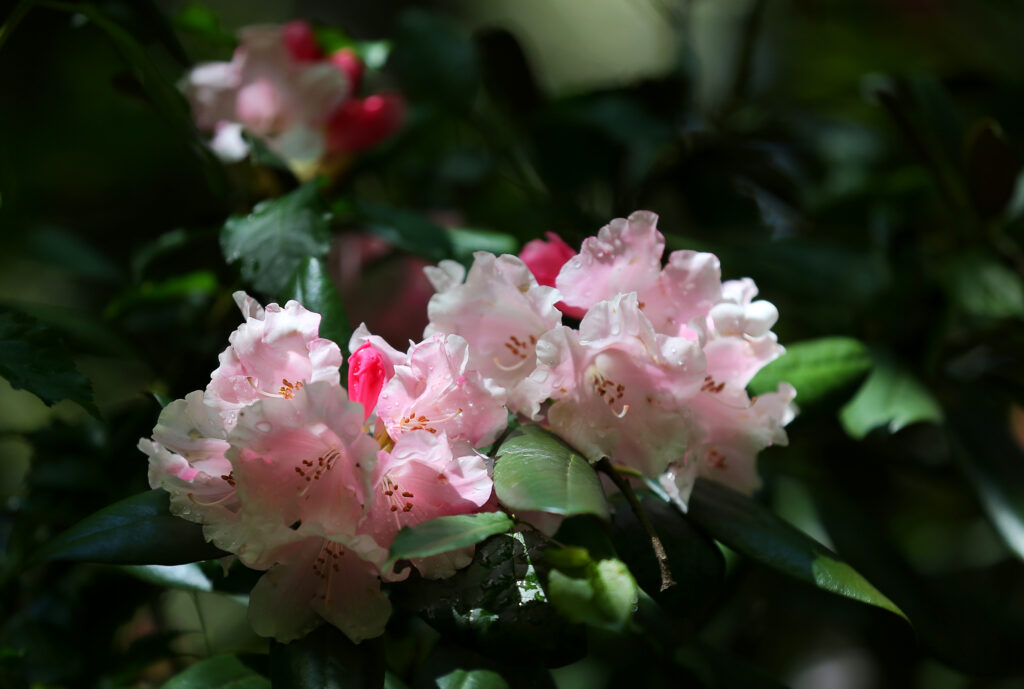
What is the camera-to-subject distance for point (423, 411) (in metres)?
0.58

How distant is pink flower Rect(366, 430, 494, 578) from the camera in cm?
55

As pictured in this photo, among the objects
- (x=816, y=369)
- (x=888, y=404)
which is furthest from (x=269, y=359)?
(x=888, y=404)

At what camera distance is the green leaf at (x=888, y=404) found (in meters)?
0.94

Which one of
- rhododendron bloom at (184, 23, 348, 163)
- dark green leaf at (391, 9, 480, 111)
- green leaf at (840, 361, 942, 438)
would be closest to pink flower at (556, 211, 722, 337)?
green leaf at (840, 361, 942, 438)

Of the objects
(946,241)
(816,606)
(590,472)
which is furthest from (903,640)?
(590,472)

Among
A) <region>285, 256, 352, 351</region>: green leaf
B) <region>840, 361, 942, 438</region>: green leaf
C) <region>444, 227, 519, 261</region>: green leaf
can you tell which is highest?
<region>285, 256, 352, 351</region>: green leaf

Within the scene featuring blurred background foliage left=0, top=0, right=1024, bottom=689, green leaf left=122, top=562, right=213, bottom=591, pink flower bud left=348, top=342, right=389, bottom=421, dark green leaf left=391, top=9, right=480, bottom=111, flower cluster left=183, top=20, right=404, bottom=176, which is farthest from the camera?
dark green leaf left=391, top=9, right=480, bottom=111

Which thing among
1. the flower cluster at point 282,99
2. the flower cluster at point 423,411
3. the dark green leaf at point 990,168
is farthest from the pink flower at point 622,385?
the dark green leaf at point 990,168

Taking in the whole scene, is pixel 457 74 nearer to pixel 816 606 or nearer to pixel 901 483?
pixel 816 606

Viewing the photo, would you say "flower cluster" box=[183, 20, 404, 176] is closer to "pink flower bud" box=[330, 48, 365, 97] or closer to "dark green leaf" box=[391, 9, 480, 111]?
"pink flower bud" box=[330, 48, 365, 97]

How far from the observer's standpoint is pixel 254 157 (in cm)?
91

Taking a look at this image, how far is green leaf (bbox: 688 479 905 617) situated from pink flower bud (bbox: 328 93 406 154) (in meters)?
0.65

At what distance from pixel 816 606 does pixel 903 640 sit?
0.21 m

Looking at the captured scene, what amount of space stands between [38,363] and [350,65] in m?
0.61
